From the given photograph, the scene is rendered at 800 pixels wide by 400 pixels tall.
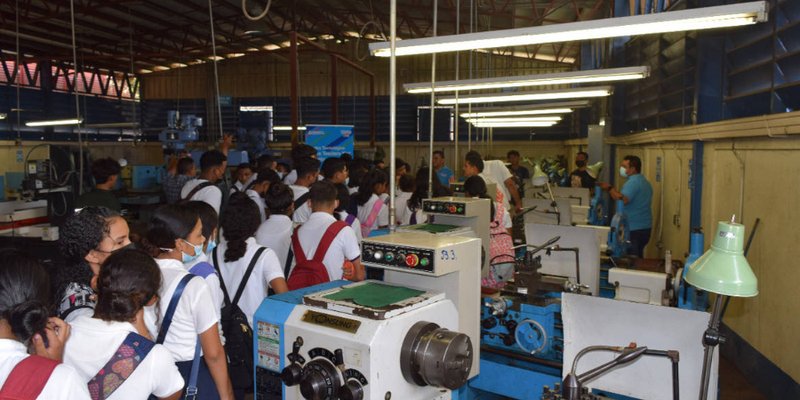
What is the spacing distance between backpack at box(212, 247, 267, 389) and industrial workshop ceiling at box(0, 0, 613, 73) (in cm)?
720

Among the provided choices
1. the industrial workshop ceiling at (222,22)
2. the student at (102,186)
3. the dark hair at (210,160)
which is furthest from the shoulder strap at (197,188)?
the industrial workshop ceiling at (222,22)

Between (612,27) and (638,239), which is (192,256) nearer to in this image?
(612,27)

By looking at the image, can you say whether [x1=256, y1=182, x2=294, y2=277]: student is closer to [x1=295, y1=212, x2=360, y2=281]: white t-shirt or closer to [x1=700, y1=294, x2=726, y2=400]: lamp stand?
[x1=295, y1=212, x2=360, y2=281]: white t-shirt

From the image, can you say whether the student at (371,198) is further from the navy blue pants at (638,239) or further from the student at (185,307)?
the navy blue pants at (638,239)

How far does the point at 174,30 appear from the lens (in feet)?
38.7

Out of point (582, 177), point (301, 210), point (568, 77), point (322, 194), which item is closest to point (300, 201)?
point (301, 210)

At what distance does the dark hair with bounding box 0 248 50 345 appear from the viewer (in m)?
1.11

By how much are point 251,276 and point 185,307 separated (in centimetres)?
48

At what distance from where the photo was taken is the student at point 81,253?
1682 millimetres

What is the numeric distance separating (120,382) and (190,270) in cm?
53

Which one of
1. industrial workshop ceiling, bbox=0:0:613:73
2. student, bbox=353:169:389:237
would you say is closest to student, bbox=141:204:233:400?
student, bbox=353:169:389:237

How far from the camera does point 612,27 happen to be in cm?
190

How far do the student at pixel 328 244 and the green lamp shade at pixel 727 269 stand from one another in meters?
1.40

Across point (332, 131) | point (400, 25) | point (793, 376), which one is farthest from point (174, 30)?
point (793, 376)
